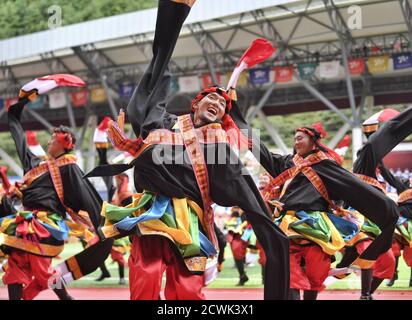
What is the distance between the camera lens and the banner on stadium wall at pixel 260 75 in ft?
64.9

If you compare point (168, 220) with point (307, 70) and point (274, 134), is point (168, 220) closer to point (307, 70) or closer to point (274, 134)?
point (307, 70)

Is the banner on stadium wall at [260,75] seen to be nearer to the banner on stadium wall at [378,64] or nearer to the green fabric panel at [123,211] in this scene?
the banner on stadium wall at [378,64]

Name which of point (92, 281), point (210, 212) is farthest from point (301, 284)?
point (92, 281)

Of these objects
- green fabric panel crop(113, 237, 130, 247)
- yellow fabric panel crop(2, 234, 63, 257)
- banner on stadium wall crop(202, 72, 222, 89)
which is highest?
banner on stadium wall crop(202, 72, 222, 89)

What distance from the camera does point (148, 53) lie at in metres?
21.2

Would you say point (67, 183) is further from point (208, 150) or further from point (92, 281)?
point (92, 281)

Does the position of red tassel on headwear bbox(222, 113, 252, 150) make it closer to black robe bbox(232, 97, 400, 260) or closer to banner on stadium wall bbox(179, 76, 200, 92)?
black robe bbox(232, 97, 400, 260)

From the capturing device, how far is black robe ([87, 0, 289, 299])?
397 centimetres

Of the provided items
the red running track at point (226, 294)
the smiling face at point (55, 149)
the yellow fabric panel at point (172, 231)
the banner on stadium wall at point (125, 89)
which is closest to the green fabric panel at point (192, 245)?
the yellow fabric panel at point (172, 231)

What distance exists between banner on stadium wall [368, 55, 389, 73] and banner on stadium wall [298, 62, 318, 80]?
1.74 m

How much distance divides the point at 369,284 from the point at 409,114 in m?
2.36

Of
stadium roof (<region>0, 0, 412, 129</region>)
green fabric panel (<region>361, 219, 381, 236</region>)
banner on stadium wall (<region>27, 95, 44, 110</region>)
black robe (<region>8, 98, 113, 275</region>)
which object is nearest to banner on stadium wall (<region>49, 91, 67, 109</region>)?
banner on stadium wall (<region>27, 95, 44, 110</region>)

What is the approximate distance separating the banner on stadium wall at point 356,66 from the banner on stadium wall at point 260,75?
8.61 ft

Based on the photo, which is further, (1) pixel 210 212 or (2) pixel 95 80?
(2) pixel 95 80
